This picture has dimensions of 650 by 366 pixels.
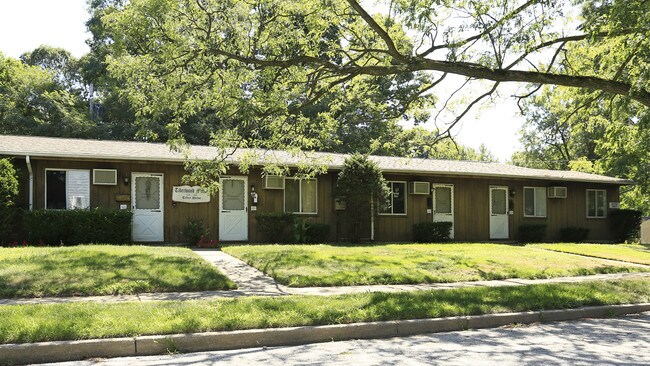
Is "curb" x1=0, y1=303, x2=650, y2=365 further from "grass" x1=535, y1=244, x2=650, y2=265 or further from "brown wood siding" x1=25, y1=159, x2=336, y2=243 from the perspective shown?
"brown wood siding" x1=25, y1=159, x2=336, y2=243

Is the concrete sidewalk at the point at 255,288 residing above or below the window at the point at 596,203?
below

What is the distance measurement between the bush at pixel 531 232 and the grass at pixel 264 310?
1177cm

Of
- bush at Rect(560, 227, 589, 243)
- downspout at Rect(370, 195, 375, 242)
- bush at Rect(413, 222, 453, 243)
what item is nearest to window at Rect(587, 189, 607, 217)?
bush at Rect(560, 227, 589, 243)

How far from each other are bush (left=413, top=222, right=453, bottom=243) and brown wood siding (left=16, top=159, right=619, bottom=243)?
1.93ft

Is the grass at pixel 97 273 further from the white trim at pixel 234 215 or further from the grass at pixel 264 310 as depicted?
the white trim at pixel 234 215

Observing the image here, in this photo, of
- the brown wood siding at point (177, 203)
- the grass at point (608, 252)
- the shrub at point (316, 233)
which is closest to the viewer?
the grass at point (608, 252)

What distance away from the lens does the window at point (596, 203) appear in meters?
22.6

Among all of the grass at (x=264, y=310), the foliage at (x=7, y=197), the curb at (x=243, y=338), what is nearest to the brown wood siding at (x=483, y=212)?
the grass at (x=264, y=310)

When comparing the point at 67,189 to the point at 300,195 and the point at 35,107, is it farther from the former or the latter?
the point at 35,107

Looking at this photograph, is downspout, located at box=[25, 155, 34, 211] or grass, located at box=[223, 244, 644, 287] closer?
grass, located at box=[223, 244, 644, 287]

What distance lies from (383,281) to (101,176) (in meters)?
9.49

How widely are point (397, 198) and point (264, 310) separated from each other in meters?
13.1

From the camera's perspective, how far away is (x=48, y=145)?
15.4 meters

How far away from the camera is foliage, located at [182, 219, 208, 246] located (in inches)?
616
